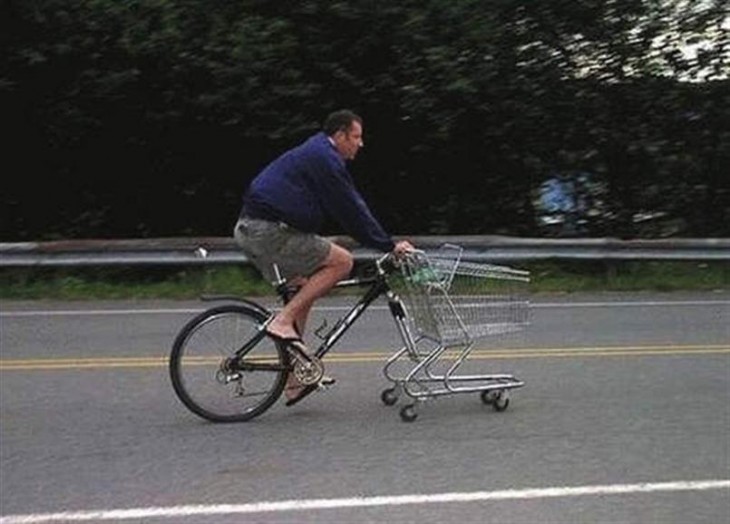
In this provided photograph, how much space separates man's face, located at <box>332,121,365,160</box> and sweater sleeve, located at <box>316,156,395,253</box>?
23 cm

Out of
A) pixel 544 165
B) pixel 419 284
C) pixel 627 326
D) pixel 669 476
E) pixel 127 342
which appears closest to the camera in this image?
pixel 669 476

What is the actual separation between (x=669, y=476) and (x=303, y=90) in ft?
32.4

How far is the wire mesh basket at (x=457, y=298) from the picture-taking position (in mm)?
7801

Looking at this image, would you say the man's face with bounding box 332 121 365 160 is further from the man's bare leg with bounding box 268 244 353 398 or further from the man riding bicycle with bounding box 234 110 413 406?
the man's bare leg with bounding box 268 244 353 398

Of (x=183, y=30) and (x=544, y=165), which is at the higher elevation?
(x=183, y=30)

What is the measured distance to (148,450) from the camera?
23.5 ft

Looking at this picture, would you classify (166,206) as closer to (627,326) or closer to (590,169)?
(590,169)

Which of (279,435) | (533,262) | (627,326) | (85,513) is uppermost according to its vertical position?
(85,513)

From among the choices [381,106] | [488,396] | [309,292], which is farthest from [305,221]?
[381,106]

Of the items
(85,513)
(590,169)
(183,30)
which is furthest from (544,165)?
(85,513)

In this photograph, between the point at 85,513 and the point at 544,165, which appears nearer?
the point at 85,513

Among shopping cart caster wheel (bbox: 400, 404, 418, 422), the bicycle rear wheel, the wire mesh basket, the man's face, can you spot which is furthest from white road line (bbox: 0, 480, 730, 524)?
the man's face

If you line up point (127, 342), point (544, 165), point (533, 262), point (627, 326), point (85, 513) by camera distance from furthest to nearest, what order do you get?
1. point (544, 165)
2. point (533, 262)
3. point (627, 326)
4. point (127, 342)
5. point (85, 513)

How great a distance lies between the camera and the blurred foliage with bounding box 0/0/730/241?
1554 cm
